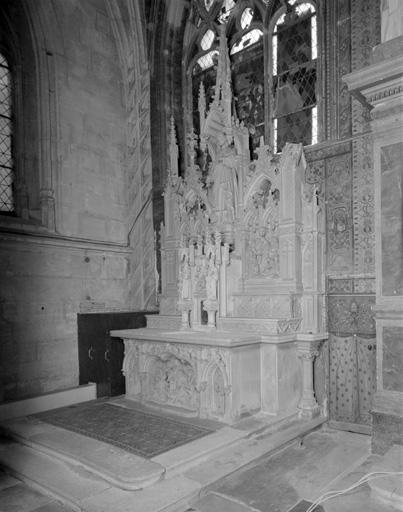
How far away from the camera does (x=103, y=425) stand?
4812mm

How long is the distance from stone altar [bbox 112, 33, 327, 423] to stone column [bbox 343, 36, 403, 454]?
4.06 ft

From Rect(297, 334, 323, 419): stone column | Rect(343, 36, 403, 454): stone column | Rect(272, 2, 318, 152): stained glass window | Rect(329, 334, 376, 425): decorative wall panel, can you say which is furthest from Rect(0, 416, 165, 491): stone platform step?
Rect(272, 2, 318, 152): stained glass window

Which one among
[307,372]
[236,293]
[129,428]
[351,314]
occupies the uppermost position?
[236,293]

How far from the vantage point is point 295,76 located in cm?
605

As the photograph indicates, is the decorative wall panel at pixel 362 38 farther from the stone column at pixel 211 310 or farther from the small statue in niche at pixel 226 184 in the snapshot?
the stone column at pixel 211 310

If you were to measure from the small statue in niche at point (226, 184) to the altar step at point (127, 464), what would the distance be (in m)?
2.60

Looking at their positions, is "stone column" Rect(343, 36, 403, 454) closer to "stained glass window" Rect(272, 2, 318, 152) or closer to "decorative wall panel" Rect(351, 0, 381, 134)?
"decorative wall panel" Rect(351, 0, 381, 134)

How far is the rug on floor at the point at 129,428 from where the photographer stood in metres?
4.19

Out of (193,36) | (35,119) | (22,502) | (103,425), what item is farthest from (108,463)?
(193,36)

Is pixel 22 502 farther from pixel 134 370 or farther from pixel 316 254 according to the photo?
pixel 316 254

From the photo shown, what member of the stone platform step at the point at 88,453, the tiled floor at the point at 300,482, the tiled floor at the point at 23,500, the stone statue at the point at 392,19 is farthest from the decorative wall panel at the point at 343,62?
the tiled floor at the point at 23,500

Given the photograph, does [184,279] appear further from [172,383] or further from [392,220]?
[392,220]

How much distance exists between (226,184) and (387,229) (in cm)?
256

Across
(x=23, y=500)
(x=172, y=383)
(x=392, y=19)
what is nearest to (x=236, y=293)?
(x=172, y=383)
